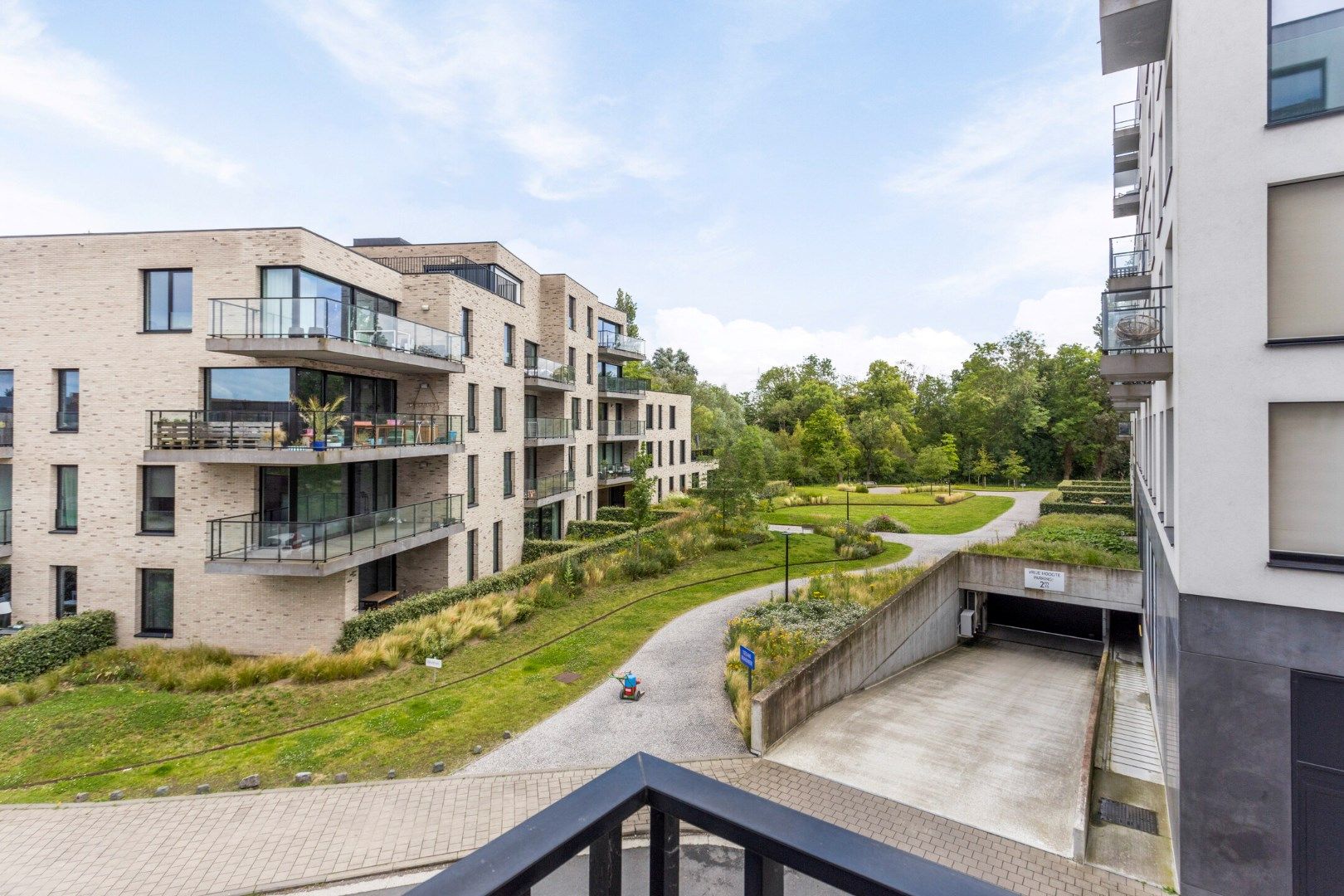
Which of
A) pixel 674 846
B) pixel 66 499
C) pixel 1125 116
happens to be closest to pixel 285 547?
pixel 66 499

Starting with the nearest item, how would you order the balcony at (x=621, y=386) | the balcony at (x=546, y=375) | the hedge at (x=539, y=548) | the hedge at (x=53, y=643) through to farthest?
the hedge at (x=53, y=643)
the hedge at (x=539, y=548)
the balcony at (x=546, y=375)
the balcony at (x=621, y=386)

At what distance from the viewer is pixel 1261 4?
6770mm

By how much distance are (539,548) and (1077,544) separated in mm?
18193

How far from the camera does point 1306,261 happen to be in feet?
21.7

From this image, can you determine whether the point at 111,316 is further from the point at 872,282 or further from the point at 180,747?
the point at 872,282

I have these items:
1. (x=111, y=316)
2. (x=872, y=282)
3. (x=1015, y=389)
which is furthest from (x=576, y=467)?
(x=1015, y=389)

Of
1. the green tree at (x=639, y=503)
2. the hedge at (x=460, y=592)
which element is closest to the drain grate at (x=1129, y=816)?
the hedge at (x=460, y=592)

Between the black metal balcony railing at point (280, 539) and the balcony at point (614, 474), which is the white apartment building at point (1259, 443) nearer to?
the black metal balcony railing at point (280, 539)

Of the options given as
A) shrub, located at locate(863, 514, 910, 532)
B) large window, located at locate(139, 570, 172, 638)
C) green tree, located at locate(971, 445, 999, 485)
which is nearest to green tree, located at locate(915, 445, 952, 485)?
green tree, located at locate(971, 445, 999, 485)

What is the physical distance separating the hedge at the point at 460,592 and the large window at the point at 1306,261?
663 inches

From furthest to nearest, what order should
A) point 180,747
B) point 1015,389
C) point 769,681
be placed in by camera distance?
point 1015,389, point 769,681, point 180,747

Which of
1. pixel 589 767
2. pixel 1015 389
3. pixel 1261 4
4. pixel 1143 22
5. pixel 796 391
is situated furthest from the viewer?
pixel 796 391

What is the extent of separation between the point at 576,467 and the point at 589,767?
781 inches

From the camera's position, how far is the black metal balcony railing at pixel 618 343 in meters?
32.7
